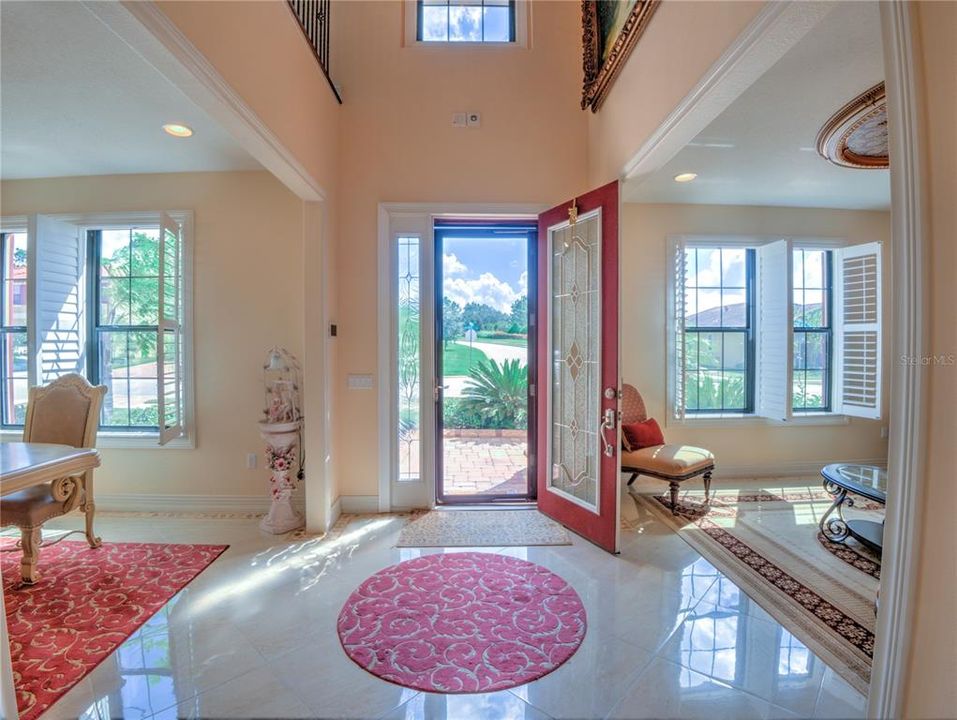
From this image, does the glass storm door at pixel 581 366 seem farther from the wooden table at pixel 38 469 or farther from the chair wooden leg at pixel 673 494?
the wooden table at pixel 38 469

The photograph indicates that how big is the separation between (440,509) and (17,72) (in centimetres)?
365

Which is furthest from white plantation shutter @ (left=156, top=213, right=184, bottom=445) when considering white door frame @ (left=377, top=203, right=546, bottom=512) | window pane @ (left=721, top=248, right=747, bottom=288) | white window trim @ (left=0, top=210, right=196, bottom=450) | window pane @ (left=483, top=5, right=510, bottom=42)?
window pane @ (left=721, top=248, right=747, bottom=288)

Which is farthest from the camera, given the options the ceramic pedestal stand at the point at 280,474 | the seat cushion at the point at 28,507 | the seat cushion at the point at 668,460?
the seat cushion at the point at 668,460

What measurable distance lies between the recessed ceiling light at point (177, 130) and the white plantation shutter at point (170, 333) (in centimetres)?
55

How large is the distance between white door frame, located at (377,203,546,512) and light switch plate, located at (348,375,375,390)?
0.09 meters

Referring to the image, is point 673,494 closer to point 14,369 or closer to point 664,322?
point 664,322

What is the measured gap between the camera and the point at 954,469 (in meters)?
0.95

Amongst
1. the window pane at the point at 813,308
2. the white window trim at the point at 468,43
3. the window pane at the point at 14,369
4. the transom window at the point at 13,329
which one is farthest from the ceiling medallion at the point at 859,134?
the window pane at the point at 14,369

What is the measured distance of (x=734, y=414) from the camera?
13.5 ft

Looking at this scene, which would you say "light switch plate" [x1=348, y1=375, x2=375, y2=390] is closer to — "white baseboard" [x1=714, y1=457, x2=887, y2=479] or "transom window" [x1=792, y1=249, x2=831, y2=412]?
"white baseboard" [x1=714, y1=457, x2=887, y2=479]

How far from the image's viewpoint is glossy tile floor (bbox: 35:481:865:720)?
1498mm

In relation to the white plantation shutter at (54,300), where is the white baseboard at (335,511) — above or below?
below

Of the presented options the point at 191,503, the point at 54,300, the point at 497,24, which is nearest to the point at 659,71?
the point at 497,24

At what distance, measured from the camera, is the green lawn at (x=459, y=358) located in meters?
3.47
